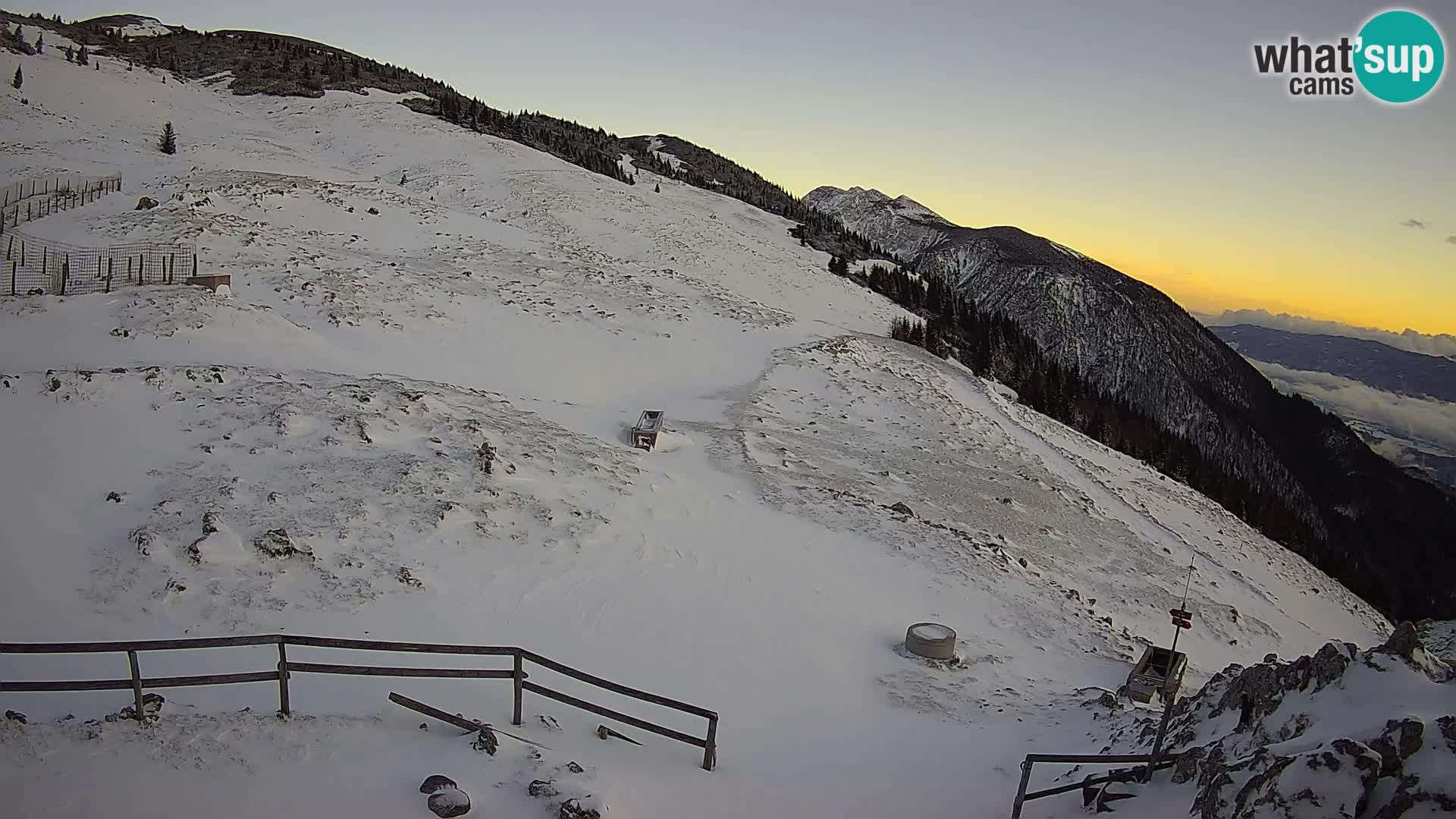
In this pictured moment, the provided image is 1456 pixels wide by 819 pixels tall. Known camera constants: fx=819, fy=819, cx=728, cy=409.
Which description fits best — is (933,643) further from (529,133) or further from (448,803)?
(529,133)

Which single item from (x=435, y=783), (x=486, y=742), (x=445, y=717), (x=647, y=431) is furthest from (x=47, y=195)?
(x=435, y=783)

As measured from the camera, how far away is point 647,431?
64.7 feet

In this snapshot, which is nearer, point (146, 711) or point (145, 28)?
point (146, 711)

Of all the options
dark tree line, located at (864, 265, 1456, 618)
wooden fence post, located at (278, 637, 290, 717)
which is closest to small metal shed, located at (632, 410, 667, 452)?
wooden fence post, located at (278, 637, 290, 717)

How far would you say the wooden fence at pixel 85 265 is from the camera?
2000 centimetres

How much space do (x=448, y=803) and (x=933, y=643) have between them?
27.1 feet

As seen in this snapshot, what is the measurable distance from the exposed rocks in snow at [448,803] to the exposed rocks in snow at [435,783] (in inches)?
2.6

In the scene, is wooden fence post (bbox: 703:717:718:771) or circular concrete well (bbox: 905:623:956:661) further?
circular concrete well (bbox: 905:623:956:661)

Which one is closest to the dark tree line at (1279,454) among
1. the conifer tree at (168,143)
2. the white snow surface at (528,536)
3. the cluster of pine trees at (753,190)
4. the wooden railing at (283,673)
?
the cluster of pine trees at (753,190)

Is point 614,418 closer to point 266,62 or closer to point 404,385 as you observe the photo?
point 404,385

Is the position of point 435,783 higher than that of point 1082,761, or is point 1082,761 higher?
point 1082,761

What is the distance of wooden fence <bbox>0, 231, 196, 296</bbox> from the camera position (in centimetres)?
2000

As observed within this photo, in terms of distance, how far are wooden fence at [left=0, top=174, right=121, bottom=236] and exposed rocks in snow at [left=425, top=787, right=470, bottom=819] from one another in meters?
25.6

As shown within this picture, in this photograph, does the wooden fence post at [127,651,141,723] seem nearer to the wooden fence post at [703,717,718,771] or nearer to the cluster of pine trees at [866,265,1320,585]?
the wooden fence post at [703,717,718,771]
